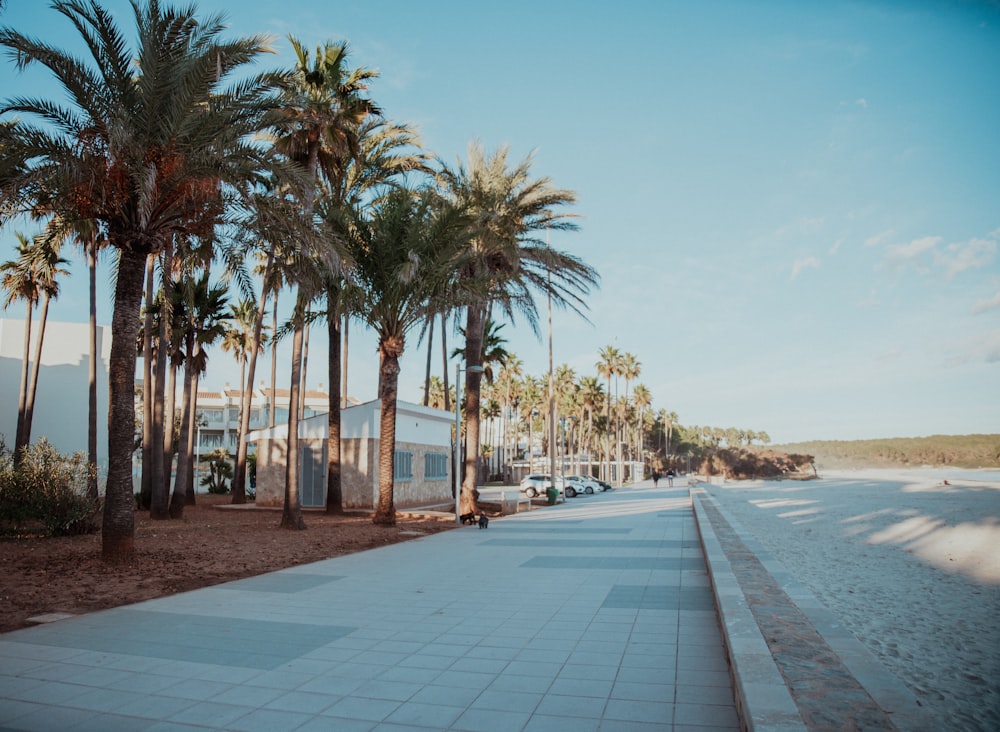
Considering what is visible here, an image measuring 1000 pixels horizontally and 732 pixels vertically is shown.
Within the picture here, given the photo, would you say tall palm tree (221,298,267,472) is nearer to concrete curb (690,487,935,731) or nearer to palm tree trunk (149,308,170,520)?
palm tree trunk (149,308,170,520)

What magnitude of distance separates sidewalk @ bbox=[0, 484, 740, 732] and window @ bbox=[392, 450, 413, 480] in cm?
1609

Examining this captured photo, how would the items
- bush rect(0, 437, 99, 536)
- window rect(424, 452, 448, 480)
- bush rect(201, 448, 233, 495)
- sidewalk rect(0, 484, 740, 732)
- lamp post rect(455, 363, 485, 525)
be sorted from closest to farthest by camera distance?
sidewalk rect(0, 484, 740, 732) → bush rect(0, 437, 99, 536) → lamp post rect(455, 363, 485, 525) → window rect(424, 452, 448, 480) → bush rect(201, 448, 233, 495)

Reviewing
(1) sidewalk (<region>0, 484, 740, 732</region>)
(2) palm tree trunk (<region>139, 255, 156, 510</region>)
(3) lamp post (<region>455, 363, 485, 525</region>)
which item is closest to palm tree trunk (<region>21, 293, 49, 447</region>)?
(2) palm tree trunk (<region>139, 255, 156, 510</region>)

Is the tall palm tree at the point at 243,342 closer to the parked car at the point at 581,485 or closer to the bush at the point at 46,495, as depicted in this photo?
the bush at the point at 46,495

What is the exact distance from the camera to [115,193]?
11375 mm

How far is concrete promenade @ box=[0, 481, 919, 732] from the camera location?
4.64m

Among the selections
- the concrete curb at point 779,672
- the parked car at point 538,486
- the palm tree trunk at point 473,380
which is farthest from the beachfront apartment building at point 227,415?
the concrete curb at point 779,672

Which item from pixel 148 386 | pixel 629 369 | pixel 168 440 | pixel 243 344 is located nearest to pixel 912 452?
pixel 629 369

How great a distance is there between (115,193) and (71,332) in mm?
26853

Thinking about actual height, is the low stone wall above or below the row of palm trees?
below

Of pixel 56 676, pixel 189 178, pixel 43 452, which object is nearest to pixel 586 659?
pixel 56 676

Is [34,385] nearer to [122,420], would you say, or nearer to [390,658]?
[122,420]

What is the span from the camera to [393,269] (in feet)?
63.3

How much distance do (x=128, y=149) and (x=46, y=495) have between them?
8.52 metres
